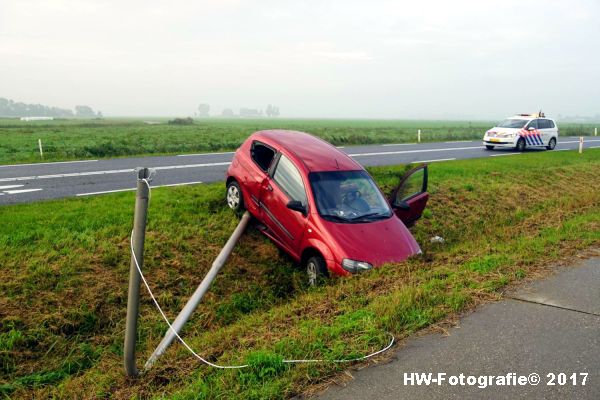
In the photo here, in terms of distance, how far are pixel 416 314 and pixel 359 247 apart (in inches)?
97.8

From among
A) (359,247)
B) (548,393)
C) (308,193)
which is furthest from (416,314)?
(308,193)

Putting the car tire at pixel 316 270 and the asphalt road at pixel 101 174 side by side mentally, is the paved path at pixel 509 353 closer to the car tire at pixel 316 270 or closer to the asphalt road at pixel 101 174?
the car tire at pixel 316 270

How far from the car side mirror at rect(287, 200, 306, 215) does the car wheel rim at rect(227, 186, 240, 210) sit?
228cm

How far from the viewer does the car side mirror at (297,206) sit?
7.60 m

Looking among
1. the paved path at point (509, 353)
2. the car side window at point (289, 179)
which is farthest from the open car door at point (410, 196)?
the paved path at point (509, 353)

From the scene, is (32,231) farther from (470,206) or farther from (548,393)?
(470,206)

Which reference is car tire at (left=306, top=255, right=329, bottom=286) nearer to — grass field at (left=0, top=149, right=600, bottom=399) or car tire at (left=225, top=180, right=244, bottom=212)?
grass field at (left=0, top=149, right=600, bottom=399)

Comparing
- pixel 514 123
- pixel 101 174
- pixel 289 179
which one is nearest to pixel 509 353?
pixel 289 179

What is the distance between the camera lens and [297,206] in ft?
24.9

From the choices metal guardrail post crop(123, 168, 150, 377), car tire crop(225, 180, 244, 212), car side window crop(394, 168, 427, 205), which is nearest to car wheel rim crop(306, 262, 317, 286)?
car side window crop(394, 168, 427, 205)

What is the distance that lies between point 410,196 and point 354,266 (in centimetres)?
278

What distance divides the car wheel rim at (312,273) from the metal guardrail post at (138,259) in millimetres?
3381

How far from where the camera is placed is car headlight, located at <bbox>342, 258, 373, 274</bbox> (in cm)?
683

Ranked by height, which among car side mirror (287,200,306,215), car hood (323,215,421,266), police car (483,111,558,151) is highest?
police car (483,111,558,151)
